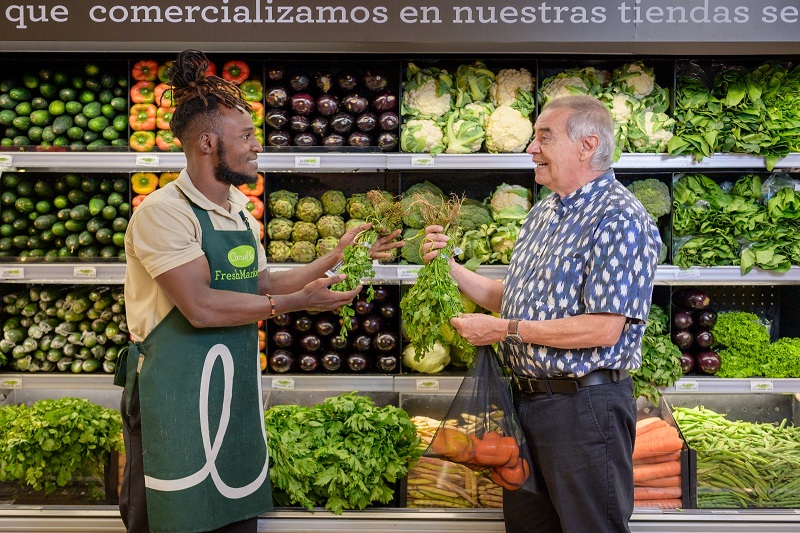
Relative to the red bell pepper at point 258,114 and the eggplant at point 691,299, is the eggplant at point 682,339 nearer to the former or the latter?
the eggplant at point 691,299

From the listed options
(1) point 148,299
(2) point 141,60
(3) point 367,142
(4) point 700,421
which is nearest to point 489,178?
(3) point 367,142

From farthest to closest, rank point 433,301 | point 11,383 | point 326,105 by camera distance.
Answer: point 326,105
point 11,383
point 433,301

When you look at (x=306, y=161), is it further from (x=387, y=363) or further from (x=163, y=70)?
(x=387, y=363)

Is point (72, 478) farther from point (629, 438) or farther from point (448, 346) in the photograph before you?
point (629, 438)

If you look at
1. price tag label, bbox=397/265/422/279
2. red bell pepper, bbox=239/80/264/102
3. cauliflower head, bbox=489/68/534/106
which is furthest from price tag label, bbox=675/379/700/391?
red bell pepper, bbox=239/80/264/102

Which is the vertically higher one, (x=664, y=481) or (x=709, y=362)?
(x=709, y=362)

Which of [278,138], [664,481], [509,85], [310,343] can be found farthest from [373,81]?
[664,481]

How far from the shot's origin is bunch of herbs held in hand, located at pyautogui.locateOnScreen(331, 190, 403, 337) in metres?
3.04

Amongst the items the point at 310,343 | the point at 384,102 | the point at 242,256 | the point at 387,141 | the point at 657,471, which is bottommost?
the point at 657,471

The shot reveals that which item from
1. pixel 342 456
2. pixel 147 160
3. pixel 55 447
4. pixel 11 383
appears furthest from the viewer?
pixel 11 383

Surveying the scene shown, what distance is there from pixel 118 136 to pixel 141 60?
424 mm

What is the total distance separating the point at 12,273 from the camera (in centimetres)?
379

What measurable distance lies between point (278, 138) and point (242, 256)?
1.32 m

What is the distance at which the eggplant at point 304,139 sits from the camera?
4012mm
